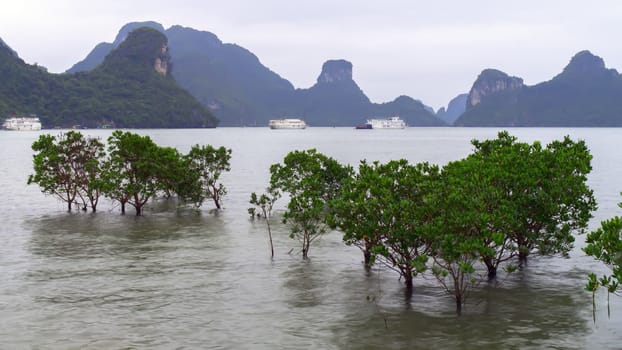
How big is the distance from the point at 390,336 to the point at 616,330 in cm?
643

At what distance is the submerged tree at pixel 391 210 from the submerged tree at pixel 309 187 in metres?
5.34

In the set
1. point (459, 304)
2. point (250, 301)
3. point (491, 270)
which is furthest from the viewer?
point (491, 270)

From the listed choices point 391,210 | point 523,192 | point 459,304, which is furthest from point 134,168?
point 459,304

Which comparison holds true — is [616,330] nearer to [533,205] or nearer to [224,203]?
[533,205]

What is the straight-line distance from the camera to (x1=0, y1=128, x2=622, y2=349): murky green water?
15781mm

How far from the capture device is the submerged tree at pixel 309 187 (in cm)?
2497

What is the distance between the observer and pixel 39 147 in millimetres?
39312

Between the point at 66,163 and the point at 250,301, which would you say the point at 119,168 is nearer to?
the point at 66,163

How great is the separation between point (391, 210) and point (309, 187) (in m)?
14.0

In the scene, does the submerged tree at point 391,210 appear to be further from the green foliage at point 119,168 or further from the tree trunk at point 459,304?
the green foliage at point 119,168

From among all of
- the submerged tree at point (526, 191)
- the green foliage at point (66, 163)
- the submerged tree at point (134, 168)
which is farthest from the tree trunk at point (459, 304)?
the green foliage at point (66, 163)

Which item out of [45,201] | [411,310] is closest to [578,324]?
[411,310]

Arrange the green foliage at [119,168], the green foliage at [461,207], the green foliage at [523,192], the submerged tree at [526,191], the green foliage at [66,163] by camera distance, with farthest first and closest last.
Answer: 1. the green foliage at [66,163]
2. the green foliage at [119,168]
3. the submerged tree at [526,191]
4. the green foliage at [523,192]
5. the green foliage at [461,207]

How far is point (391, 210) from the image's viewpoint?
59.0ft
